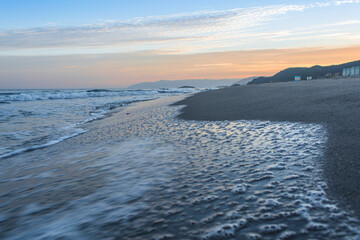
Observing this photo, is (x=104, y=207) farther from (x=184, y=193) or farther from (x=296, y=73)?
(x=296, y=73)

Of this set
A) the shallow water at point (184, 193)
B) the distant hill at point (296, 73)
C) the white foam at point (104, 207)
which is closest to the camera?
the shallow water at point (184, 193)

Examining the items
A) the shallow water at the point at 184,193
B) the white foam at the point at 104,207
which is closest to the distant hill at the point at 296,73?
the shallow water at the point at 184,193

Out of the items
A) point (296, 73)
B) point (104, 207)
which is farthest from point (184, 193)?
point (296, 73)

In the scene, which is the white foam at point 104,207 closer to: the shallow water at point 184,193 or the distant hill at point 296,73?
the shallow water at point 184,193

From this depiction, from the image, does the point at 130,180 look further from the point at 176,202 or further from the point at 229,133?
the point at 229,133

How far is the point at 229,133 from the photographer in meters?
5.13

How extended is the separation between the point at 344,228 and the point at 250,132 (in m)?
3.42

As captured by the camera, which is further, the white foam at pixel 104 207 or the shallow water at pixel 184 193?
the white foam at pixel 104 207

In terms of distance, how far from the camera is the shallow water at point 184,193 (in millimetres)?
1842

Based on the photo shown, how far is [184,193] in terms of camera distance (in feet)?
8.23

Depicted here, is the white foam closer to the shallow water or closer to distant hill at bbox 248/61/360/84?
the shallow water

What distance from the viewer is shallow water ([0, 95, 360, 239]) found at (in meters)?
1.84

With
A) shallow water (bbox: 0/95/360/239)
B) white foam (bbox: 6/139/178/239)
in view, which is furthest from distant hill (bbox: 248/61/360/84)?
white foam (bbox: 6/139/178/239)

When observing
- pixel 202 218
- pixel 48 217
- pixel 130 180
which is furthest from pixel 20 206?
pixel 202 218
